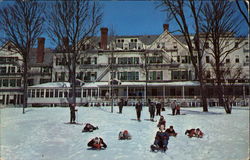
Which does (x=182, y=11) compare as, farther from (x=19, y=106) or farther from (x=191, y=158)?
(x=19, y=106)

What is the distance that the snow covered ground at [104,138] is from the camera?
10.7ft

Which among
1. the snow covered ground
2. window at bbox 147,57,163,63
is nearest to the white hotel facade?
window at bbox 147,57,163,63

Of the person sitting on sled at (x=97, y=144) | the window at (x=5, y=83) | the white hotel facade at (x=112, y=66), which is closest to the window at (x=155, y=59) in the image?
the white hotel facade at (x=112, y=66)

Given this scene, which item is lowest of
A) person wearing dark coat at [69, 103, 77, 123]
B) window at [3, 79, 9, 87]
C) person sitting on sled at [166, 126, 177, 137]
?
person sitting on sled at [166, 126, 177, 137]

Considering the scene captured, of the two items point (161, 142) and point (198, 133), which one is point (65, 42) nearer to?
point (161, 142)

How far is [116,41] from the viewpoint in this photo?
4727 mm

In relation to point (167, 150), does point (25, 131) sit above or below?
above

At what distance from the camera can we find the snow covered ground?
10.7 feet

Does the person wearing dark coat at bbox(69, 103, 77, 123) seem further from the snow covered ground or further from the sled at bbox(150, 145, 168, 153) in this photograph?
the sled at bbox(150, 145, 168, 153)

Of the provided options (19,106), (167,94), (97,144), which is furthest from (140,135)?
(167,94)

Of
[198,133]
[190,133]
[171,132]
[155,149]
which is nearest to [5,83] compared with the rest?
[155,149]

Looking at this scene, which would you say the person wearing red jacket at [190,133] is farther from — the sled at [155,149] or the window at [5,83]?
the window at [5,83]

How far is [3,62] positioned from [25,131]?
66.0 inches

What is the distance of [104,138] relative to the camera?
3805 mm
